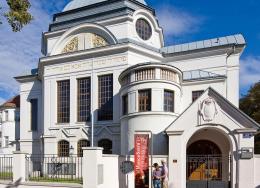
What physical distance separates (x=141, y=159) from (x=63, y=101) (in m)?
14.2

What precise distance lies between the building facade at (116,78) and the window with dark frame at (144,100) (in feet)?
0.19

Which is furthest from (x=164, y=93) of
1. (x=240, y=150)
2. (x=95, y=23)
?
(x=95, y=23)

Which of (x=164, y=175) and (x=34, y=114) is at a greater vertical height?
(x=34, y=114)

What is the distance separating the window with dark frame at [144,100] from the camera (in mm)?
23625

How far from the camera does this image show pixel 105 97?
30.1 metres

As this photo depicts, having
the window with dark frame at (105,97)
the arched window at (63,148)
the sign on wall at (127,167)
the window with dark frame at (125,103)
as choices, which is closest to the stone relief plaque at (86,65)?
the window with dark frame at (105,97)

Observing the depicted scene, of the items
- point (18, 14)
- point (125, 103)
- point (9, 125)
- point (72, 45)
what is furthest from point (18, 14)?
point (9, 125)

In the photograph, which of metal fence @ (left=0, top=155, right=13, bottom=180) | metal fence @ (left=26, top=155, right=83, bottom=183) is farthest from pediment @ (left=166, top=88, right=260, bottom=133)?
metal fence @ (left=0, top=155, right=13, bottom=180)

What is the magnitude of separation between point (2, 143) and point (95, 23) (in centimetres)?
2064

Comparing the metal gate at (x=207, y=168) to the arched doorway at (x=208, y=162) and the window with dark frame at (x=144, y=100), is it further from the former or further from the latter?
the window with dark frame at (x=144, y=100)

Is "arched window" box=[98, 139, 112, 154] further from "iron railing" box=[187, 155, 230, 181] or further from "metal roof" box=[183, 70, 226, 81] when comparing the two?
"iron railing" box=[187, 155, 230, 181]

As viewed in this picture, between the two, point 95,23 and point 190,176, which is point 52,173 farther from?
point 95,23

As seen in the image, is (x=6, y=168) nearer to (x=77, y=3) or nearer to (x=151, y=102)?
(x=151, y=102)

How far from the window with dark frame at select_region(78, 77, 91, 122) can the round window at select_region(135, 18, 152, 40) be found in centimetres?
543
